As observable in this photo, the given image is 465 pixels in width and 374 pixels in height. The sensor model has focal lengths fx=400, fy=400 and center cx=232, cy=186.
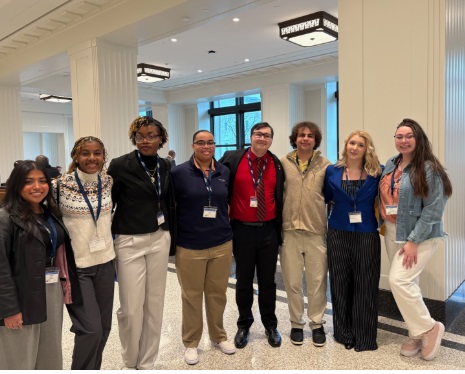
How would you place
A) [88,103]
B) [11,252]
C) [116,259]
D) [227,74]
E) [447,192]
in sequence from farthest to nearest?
[227,74] < [88,103] < [447,192] < [116,259] < [11,252]

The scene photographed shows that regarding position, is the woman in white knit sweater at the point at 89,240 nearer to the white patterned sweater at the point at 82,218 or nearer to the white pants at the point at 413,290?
the white patterned sweater at the point at 82,218

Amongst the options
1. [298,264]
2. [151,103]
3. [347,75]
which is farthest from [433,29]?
[151,103]

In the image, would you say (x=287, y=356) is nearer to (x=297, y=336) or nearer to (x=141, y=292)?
(x=297, y=336)

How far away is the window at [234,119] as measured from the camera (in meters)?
14.9

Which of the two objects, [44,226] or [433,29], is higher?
[433,29]

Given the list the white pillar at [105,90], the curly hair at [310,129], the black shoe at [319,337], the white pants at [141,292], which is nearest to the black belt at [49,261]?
the white pants at [141,292]

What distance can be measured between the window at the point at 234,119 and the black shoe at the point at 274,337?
1188 centimetres

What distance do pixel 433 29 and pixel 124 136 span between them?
4983 mm

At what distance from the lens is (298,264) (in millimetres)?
3197

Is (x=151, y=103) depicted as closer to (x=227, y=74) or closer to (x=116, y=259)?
(x=227, y=74)

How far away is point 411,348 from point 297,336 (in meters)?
0.84

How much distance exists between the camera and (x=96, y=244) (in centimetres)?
231

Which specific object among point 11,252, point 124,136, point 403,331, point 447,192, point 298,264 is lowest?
point 403,331

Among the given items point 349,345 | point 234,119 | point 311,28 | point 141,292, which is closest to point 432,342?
point 349,345
